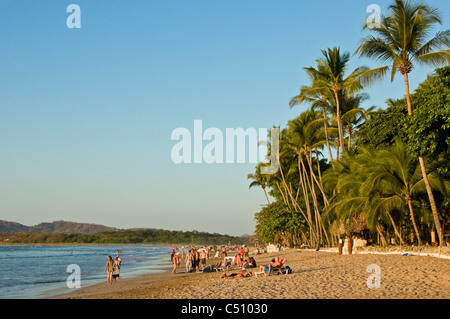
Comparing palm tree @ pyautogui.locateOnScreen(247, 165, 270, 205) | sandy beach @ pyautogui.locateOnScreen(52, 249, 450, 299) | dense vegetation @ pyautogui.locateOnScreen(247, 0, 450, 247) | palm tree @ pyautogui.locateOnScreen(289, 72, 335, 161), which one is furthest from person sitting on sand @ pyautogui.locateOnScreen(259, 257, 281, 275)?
palm tree @ pyautogui.locateOnScreen(247, 165, 270, 205)

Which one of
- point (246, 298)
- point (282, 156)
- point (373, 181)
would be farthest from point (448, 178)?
point (282, 156)

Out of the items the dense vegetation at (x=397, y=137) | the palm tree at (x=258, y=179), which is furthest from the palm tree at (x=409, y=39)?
the palm tree at (x=258, y=179)

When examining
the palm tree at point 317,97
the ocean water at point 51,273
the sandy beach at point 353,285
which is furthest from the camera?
the palm tree at point 317,97

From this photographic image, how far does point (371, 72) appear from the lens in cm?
2108

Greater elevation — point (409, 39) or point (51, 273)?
point (409, 39)

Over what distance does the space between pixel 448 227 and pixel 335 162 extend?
9.31 metres

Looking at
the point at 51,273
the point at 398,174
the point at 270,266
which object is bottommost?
the point at 51,273

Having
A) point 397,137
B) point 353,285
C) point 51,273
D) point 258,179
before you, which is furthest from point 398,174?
point 258,179

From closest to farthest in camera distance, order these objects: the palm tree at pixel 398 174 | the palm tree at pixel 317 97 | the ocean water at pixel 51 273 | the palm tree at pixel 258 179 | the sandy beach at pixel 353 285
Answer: the sandy beach at pixel 353 285 → the ocean water at pixel 51 273 → the palm tree at pixel 398 174 → the palm tree at pixel 317 97 → the palm tree at pixel 258 179

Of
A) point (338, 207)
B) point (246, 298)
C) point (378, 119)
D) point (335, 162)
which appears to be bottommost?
point (246, 298)

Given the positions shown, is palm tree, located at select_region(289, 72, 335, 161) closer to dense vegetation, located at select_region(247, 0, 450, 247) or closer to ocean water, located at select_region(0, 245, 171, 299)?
dense vegetation, located at select_region(247, 0, 450, 247)

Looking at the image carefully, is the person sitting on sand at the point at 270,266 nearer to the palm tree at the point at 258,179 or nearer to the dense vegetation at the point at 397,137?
the dense vegetation at the point at 397,137

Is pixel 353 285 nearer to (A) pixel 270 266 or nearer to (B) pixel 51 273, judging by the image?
(A) pixel 270 266

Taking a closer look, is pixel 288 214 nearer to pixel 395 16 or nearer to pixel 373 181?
pixel 373 181
